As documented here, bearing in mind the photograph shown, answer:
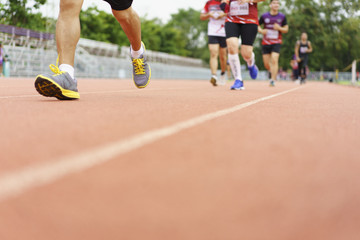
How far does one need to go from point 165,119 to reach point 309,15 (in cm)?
4978

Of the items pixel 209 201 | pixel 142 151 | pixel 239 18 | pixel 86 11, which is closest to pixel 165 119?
pixel 142 151

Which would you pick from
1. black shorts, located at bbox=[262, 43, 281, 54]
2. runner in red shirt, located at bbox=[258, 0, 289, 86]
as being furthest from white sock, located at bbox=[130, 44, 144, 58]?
black shorts, located at bbox=[262, 43, 281, 54]

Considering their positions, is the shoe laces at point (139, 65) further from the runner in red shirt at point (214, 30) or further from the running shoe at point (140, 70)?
the runner in red shirt at point (214, 30)

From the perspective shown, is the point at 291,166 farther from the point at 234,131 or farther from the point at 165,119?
the point at 165,119

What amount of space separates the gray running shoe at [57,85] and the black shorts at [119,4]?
82 cm

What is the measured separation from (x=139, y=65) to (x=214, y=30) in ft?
19.4

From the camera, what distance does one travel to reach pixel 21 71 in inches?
790

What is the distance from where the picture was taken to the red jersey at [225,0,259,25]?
271 inches

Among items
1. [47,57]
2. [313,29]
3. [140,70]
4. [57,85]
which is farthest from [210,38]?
[313,29]

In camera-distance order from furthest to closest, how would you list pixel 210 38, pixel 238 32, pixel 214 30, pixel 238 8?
pixel 210 38 → pixel 214 30 → pixel 238 32 → pixel 238 8

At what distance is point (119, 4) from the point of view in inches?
157

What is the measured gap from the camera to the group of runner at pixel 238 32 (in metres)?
6.98

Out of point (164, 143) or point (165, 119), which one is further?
point (165, 119)

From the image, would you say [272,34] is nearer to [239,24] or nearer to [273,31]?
[273,31]
